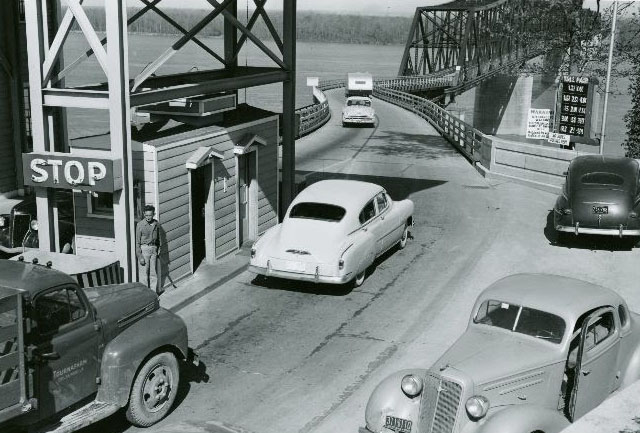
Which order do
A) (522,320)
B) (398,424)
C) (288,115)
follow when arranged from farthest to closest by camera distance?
1. (288,115)
2. (522,320)
3. (398,424)

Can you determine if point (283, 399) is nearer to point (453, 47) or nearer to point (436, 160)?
point (436, 160)

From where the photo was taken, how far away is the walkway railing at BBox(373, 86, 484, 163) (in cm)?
3088

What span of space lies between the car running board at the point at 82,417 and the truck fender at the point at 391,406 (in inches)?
112

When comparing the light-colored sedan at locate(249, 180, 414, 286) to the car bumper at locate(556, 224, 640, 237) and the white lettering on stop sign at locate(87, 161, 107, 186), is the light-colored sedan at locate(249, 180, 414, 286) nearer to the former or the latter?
the white lettering on stop sign at locate(87, 161, 107, 186)

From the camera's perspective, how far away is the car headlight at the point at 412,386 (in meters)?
8.46

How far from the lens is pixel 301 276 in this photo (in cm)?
1413

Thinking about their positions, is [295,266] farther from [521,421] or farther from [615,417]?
[615,417]

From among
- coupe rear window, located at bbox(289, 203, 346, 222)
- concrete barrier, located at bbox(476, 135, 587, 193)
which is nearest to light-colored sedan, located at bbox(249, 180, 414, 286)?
coupe rear window, located at bbox(289, 203, 346, 222)

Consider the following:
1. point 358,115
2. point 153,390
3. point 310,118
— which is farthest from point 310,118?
point 153,390

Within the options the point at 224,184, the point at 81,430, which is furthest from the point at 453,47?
the point at 81,430

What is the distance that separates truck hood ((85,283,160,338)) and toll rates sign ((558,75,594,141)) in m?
20.6

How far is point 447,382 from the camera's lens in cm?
812

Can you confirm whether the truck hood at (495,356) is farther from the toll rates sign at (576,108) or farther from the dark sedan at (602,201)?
the toll rates sign at (576,108)

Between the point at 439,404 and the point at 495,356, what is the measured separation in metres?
0.88
